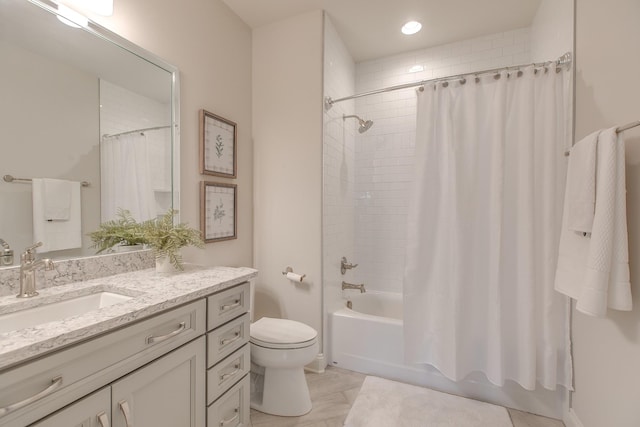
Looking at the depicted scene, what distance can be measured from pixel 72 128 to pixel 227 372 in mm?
1302

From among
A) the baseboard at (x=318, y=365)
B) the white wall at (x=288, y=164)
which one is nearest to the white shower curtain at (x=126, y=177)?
the white wall at (x=288, y=164)

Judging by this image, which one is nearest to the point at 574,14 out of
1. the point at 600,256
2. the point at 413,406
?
the point at 600,256

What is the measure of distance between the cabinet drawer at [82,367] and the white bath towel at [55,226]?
0.63m

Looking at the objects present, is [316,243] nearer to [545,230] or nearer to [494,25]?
[545,230]

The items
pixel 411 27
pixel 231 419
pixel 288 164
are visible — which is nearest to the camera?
pixel 231 419

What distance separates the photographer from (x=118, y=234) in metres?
1.47

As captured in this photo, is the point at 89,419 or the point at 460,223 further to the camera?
the point at 460,223

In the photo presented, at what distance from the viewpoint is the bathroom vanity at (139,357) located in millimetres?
734

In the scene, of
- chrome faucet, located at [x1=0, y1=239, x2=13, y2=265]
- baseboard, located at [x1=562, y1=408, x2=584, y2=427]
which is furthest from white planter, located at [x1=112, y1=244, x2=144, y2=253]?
baseboard, located at [x1=562, y1=408, x2=584, y2=427]

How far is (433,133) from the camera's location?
6.22 feet

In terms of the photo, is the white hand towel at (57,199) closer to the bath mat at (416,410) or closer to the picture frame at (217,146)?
the picture frame at (217,146)

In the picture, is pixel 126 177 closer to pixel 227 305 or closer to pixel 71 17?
pixel 71 17

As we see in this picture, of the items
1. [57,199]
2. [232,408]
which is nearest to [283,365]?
[232,408]

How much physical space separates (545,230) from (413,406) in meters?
1.30
